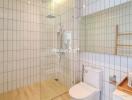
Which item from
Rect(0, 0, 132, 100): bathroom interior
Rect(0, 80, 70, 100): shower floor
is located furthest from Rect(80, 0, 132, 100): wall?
Rect(0, 80, 70, 100): shower floor

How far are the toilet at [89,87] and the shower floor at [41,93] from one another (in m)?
0.53

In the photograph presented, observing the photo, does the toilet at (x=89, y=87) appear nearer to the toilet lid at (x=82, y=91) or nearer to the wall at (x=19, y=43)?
the toilet lid at (x=82, y=91)

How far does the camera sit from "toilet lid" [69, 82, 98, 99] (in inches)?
64.1

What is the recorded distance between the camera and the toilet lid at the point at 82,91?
5.34 ft

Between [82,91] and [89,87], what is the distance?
0.63 feet

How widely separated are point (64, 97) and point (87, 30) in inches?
57.0

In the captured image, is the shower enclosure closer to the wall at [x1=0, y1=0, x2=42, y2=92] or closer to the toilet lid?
the wall at [x1=0, y1=0, x2=42, y2=92]

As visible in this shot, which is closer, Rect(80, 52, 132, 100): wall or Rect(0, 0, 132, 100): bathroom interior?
Rect(80, 52, 132, 100): wall

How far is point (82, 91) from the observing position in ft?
5.78

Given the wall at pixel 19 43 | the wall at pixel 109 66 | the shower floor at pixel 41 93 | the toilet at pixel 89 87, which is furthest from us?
the wall at pixel 19 43

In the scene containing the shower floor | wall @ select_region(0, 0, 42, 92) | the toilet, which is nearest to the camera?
the toilet

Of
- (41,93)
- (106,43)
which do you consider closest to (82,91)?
(106,43)

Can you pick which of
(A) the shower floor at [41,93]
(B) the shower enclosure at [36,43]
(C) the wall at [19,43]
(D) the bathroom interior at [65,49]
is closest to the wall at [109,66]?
(D) the bathroom interior at [65,49]

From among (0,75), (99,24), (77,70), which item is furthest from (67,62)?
(0,75)
